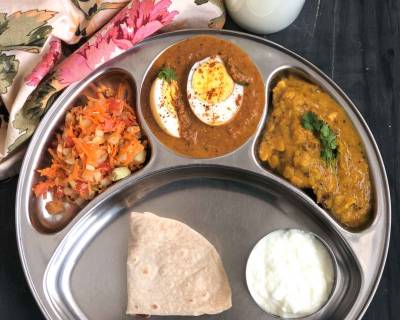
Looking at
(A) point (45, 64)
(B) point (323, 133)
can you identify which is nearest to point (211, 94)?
(B) point (323, 133)

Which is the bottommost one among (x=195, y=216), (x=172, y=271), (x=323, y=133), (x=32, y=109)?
(x=172, y=271)

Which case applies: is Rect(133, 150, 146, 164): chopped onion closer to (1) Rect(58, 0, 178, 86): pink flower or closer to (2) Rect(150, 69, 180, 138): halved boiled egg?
(2) Rect(150, 69, 180, 138): halved boiled egg

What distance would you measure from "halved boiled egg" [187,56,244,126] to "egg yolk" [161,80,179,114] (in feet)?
0.32

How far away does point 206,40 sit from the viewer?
10.6ft

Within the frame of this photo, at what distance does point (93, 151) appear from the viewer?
3021 mm

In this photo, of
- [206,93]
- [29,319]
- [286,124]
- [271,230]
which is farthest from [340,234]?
[29,319]

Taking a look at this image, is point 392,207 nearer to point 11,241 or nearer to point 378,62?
point 378,62

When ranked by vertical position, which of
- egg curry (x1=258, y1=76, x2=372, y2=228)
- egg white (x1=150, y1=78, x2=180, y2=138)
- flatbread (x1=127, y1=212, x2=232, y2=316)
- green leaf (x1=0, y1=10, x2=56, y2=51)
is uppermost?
green leaf (x1=0, y1=10, x2=56, y2=51)

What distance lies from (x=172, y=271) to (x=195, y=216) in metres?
0.38

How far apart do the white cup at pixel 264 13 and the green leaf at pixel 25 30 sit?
1146 millimetres

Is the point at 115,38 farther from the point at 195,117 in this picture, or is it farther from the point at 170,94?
the point at 195,117

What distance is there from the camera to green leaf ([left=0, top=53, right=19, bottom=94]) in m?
3.06

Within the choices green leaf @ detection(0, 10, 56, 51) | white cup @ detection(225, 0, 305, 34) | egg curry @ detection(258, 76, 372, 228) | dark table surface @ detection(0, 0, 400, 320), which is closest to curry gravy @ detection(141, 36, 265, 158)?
egg curry @ detection(258, 76, 372, 228)

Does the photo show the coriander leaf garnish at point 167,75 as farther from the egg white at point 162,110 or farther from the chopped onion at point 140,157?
the chopped onion at point 140,157
